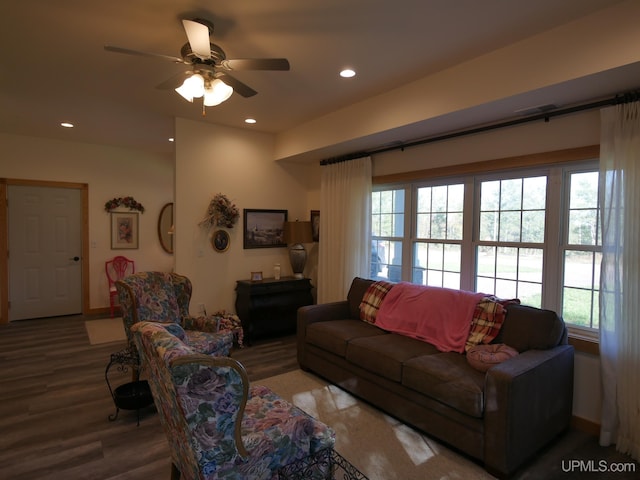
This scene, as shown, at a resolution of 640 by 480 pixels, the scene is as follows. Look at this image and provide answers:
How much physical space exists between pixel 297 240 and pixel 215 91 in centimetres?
280

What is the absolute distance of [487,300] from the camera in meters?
3.00

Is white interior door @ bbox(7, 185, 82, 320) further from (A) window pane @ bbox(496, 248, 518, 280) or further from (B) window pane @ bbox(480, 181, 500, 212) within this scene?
(A) window pane @ bbox(496, 248, 518, 280)

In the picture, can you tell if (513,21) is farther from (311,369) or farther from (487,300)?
(311,369)

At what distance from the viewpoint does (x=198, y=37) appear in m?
2.12

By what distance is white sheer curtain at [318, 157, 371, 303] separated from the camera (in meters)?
4.47

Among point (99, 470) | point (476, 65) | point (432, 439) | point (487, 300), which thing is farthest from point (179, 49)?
point (432, 439)

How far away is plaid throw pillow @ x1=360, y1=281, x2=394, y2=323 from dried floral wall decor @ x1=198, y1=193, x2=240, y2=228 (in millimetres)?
2025

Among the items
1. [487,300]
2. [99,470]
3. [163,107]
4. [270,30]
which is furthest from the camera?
[163,107]

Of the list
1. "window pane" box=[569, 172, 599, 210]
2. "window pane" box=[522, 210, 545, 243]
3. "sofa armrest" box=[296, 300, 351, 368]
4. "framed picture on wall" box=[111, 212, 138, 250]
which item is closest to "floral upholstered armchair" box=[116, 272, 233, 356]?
"sofa armrest" box=[296, 300, 351, 368]

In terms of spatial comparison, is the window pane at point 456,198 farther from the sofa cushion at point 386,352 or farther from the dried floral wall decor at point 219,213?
the dried floral wall decor at point 219,213

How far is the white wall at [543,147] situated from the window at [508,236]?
0.19 metres

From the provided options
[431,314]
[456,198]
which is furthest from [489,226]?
[431,314]

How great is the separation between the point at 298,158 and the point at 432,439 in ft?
12.3

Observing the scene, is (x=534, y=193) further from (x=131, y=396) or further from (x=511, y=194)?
(x=131, y=396)
